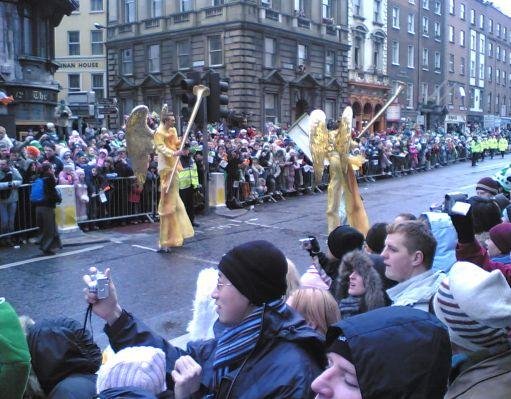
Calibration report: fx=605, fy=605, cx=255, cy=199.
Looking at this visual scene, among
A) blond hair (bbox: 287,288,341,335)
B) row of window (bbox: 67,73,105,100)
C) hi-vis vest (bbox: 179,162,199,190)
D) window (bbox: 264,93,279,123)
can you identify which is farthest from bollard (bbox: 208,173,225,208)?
row of window (bbox: 67,73,105,100)

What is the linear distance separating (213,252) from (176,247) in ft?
2.46

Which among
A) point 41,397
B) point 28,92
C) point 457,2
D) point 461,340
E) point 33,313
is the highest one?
point 457,2

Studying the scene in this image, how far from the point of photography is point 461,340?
6.75ft

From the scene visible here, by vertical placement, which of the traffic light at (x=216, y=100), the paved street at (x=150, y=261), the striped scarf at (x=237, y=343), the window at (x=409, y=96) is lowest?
the paved street at (x=150, y=261)

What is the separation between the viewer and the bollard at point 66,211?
37.0ft

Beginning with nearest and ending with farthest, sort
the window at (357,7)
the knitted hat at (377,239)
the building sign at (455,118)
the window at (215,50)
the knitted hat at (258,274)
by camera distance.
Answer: the knitted hat at (258,274)
the knitted hat at (377,239)
the window at (215,50)
the window at (357,7)
the building sign at (455,118)

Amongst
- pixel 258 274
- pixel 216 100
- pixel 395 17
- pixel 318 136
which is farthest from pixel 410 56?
pixel 258 274

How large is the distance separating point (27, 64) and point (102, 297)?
2148 centimetres

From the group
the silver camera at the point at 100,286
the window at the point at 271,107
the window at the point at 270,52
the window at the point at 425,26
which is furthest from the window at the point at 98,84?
the silver camera at the point at 100,286

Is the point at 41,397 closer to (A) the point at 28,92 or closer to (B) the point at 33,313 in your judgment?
(B) the point at 33,313

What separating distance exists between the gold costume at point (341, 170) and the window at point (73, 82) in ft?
139

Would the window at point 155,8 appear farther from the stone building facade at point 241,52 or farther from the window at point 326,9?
the window at point 326,9

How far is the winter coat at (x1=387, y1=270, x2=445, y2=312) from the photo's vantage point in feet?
10.6

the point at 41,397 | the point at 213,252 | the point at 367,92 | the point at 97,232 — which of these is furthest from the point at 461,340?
the point at 367,92
